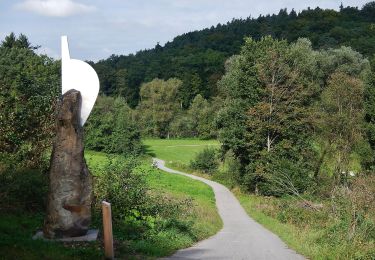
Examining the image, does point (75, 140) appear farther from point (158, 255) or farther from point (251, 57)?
point (251, 57)

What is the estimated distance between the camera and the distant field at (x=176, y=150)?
75250mm

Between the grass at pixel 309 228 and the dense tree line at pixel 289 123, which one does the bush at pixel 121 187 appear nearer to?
the grass at pixel 309 228

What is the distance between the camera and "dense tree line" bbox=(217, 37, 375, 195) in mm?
39031

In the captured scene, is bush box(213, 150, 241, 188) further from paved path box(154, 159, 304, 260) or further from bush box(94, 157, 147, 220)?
bush box(94, 157, 147, 220)

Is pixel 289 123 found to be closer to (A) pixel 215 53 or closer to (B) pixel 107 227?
(B) pixel 107 227

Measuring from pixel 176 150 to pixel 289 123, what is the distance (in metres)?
44.6

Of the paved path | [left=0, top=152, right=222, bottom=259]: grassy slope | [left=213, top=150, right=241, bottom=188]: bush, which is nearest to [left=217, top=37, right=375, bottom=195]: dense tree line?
[left=213, top=150, right=241, bottom=188]: bush

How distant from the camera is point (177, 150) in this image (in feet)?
273

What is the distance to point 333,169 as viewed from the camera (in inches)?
1556

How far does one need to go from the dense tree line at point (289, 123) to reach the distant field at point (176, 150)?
29.1 m

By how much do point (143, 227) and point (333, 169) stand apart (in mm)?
28985

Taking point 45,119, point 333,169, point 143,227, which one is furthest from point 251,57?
point 143,227

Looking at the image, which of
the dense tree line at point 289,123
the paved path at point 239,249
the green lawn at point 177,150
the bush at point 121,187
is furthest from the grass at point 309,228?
the green lawn at point 177,150

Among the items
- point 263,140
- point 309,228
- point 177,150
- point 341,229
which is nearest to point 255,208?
point 263,140
